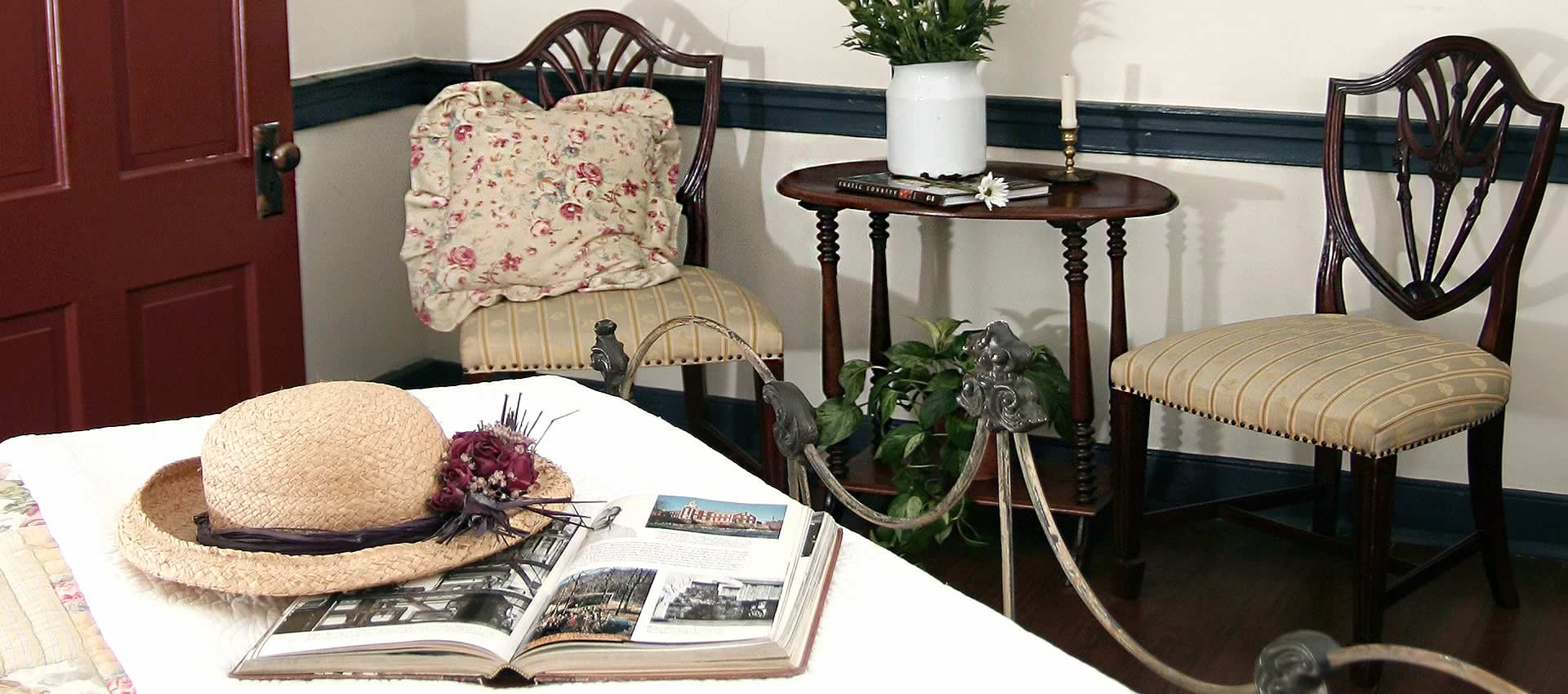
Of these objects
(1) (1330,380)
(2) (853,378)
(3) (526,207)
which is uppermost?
(3) (526,207)

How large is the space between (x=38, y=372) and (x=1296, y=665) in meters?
2.21

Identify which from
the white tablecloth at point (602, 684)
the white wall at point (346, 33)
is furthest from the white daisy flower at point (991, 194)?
the white wall at point (346, 33)

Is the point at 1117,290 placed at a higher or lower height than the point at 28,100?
lower

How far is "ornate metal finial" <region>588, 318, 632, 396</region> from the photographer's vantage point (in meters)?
2.10

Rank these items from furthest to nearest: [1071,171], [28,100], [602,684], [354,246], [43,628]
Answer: [354,246] < [1071,171] < [28,100] < [43,628] < [602,684]

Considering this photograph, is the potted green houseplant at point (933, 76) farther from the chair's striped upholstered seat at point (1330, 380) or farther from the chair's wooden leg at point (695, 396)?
the chair's wooden leg at point (695, 396)

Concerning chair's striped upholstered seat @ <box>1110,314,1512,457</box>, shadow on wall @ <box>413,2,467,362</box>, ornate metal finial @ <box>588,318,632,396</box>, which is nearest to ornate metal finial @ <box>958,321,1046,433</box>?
ornate metal finial @ <box>588,318,632,396</box>

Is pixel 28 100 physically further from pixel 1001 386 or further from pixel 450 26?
pixel 1001 386

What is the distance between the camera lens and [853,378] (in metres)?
3.30

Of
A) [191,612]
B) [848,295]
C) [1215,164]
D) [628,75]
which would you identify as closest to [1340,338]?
[1215,164]

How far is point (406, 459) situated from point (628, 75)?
231 cm

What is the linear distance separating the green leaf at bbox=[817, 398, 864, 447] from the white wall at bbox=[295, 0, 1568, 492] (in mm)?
530

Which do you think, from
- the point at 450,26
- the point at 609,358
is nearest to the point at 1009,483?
the point at 609,358

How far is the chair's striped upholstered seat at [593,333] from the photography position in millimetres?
3154
